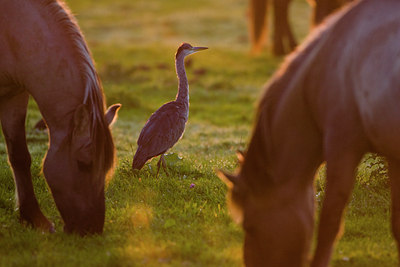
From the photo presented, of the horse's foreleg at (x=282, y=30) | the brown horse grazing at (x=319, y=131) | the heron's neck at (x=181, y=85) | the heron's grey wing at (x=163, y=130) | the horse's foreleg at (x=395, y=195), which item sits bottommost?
the horse's foreleg at (x=282, y=30)

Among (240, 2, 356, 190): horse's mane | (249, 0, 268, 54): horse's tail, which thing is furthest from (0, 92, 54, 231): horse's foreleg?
(249, 0, 268, 54): horse's tail

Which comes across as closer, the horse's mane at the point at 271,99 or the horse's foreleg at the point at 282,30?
the horse's mane at the point at 271,99

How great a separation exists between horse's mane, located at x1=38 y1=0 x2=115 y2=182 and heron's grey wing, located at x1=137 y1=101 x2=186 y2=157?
219 cm

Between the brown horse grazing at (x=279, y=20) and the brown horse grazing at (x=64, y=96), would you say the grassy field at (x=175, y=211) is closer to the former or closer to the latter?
the brown horse grazing at (x=64, y=96)

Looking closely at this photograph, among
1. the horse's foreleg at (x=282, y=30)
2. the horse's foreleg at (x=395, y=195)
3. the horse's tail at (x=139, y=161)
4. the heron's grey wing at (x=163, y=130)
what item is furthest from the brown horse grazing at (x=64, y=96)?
the horse's foreleg at (x=282, y=30)

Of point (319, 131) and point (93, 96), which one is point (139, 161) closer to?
point (93, 96)

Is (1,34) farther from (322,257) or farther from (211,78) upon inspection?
(211,78)

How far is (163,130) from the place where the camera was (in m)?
6.67

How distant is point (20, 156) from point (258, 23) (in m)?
15.4

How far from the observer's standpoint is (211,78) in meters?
18.3

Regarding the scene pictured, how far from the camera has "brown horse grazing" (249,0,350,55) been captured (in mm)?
12250

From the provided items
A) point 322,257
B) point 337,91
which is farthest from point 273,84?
point 322,257

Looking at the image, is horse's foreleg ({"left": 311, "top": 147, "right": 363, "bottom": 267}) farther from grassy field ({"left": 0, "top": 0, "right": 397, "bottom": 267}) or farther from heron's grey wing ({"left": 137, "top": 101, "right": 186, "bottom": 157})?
heron's grey wing ({"left": 137, "top": 101, "right": 186, "bottom": 157})

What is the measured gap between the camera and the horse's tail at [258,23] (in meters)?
19.3
